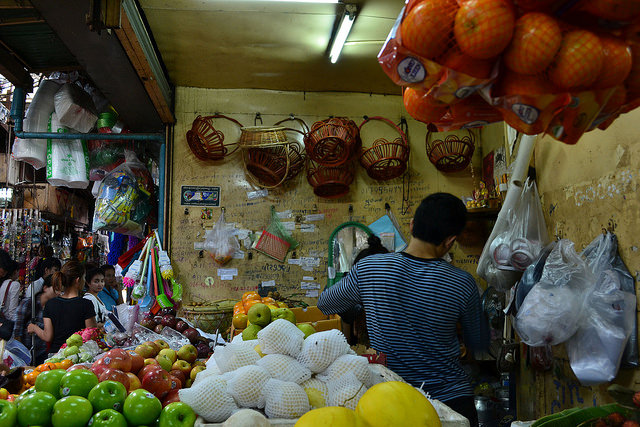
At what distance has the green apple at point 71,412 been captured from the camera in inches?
53.8

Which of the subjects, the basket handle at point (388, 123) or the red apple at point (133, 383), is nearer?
the red apple at point (133, 383)

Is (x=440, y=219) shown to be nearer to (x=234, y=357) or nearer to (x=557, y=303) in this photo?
(x=557, y=303)

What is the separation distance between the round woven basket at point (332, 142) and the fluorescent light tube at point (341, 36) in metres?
0.62

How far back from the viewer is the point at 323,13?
3496mm

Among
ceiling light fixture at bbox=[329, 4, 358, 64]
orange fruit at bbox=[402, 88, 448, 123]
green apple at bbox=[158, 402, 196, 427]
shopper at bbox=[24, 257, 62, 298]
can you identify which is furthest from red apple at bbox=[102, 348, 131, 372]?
shopper at bbox=[24, 257, 62, 298]

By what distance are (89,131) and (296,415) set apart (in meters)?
4.26

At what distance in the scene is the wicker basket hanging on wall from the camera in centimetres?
457

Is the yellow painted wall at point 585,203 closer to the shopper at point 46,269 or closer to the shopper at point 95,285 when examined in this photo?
the shopper at point 95,285

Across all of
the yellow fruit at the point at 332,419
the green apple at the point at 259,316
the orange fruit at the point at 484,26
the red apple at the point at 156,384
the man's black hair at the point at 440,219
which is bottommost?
the red apple at the point at 156,384

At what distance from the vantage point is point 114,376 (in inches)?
66.4

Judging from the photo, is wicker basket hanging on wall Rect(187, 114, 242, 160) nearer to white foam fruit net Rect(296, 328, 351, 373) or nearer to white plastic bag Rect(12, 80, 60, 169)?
white plastic bag Rect(12, 80, 60, 169)

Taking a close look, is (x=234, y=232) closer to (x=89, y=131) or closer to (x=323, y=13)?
(x=89, y=131)

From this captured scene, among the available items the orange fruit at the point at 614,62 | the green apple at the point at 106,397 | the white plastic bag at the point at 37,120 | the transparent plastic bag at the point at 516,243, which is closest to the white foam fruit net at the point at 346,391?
the green apple at the point at 106,397

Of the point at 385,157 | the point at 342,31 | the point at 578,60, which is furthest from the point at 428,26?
the point at 385,157
